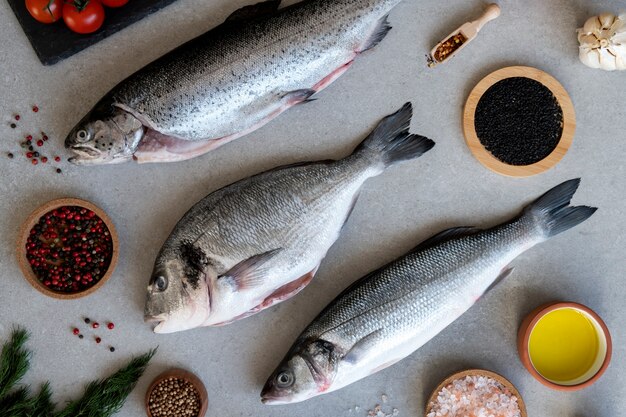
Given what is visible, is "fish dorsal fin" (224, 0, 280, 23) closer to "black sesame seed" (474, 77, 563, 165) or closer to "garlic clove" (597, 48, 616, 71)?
"black sesame seed" (474, 77, 563, 165)

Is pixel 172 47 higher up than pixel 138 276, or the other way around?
pixel 172 47

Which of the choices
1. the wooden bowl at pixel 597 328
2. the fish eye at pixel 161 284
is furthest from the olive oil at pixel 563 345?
the fish eye at pixel 161 284

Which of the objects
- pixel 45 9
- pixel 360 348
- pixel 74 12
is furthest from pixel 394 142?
pixel 45 9

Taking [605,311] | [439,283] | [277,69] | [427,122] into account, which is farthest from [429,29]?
[605,311]

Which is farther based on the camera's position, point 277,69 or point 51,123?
point 51,123

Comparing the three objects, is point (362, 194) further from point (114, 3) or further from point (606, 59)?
point (114, 3)

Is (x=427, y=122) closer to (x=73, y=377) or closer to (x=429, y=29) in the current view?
(x=429, y=29)

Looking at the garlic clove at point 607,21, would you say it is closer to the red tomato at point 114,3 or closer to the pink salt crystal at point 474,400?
the pink salt crystal at point 474,400

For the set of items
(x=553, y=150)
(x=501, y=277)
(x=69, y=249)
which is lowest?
(x=501, y=277)
